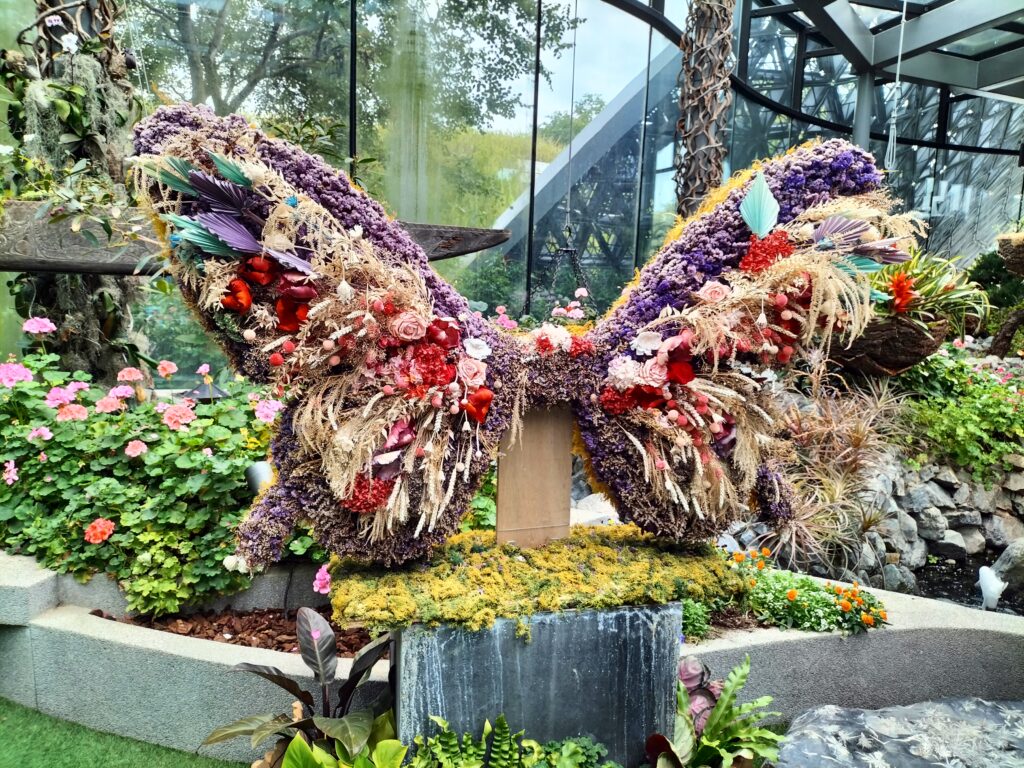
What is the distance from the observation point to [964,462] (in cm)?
517

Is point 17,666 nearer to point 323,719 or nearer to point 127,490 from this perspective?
point 127,490

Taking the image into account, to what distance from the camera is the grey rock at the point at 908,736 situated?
8.60ft

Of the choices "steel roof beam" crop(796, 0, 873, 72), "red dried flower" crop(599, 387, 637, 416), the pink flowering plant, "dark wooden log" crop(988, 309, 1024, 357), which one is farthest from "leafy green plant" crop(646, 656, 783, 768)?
"steel roof beam" crop(796, 0, 873, 72)

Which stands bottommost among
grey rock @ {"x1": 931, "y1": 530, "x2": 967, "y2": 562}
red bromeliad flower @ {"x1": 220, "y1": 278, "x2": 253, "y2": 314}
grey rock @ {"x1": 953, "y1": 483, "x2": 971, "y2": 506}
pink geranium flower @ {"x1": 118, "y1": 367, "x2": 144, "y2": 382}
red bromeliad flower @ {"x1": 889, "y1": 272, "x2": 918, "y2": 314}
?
grey rock @ {"x1": 931, "y1": 530, "x2": 967, "y2": 562}

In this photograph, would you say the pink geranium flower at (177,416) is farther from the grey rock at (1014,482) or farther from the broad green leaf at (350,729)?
the grey rock at (1014,482)

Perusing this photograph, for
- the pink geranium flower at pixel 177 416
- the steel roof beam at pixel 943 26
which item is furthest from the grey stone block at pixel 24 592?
the steel roof beam at pixel 943 26

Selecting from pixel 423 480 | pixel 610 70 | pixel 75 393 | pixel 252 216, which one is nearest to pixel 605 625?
pixel 423 480

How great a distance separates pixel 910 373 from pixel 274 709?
5.58 m

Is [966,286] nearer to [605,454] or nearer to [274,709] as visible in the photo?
[605,454]

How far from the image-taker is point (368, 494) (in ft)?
6.22

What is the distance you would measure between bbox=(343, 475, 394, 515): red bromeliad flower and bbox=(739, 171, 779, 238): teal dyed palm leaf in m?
1.35

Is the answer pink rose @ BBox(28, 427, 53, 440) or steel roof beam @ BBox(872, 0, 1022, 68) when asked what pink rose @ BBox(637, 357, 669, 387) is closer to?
pink rose @ BBox(28, 427, 53, 440)

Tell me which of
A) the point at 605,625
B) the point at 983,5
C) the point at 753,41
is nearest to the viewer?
the point at 605,625

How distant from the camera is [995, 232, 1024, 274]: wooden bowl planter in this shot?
19.2ft
